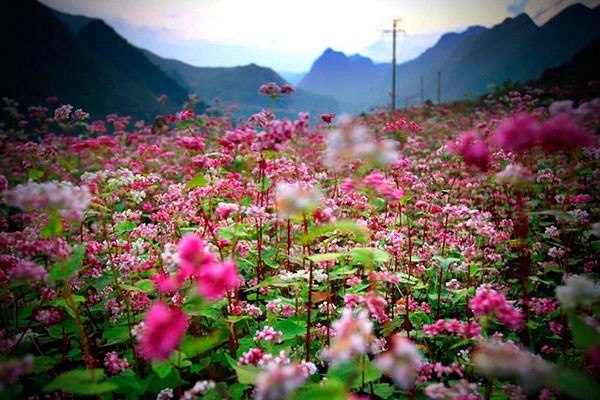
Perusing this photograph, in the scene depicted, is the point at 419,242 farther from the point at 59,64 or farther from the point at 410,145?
the point at 59,64

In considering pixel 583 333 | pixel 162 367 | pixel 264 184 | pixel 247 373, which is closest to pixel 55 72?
pixel 264 184

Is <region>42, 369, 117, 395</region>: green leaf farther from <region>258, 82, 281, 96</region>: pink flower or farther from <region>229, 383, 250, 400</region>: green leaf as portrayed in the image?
<region>258, 82, 281, 96</region>: pink flower

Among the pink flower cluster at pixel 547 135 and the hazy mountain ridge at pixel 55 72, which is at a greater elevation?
the hazy mountain ridge at pixel 55 72

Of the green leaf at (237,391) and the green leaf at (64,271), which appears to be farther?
the green leaf at (237,391)

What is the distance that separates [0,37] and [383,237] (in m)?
70.9

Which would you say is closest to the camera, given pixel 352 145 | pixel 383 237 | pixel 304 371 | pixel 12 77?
pixel 304 371

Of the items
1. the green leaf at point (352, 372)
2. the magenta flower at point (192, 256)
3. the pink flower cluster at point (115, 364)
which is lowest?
the pink flower cluster at point (115, 364)

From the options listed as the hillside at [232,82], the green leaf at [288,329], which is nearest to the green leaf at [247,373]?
the green leaf at [288,329]

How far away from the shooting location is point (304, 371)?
82.9 inches

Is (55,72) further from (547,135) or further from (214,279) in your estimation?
(547,135)

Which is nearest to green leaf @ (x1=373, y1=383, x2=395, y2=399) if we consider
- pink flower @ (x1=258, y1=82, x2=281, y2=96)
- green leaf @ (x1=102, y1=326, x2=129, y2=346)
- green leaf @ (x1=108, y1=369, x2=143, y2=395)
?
green leaf @ (x1=108, y1=369, x2=143, y2=395)

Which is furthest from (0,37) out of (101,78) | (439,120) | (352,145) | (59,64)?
(352,145)

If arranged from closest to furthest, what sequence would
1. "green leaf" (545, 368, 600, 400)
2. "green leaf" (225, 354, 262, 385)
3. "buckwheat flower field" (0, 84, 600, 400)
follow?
"green leaf" (545, 368, 600, 400) → "buckwheat flower field" (0, 84, 600, 400) → "green leaf" (225, 354, 262, 385)

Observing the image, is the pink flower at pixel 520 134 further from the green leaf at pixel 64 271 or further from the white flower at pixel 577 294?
Answer: the green leaf at pixel 64 271
